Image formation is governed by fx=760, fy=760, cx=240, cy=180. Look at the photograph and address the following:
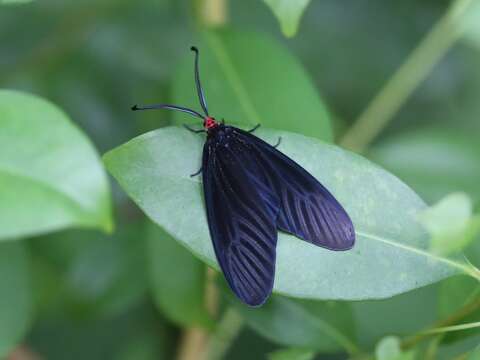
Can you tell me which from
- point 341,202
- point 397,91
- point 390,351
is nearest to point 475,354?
point 390,351

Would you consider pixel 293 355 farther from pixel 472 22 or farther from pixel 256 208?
pixel 472 22

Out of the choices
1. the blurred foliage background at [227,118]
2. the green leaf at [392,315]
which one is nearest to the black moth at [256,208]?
the blurred foliage background at [227,118]

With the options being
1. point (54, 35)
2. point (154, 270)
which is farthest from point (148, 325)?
point (54, 35)

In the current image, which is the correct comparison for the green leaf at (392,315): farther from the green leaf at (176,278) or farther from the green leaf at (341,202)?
the green leaf at (341,202)

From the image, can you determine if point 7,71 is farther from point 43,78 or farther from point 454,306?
point 454,306

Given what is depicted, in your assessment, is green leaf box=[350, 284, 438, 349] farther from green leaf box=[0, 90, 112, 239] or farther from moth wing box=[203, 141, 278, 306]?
green leaf box=[0, 90, 112, 239]

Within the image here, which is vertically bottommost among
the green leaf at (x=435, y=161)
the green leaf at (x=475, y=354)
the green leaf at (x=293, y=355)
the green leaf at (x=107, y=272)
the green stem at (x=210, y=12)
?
the green leaf at (x=107, y=272)

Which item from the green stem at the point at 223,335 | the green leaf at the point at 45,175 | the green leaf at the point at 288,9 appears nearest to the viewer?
the green leaf at the point at 45,175
